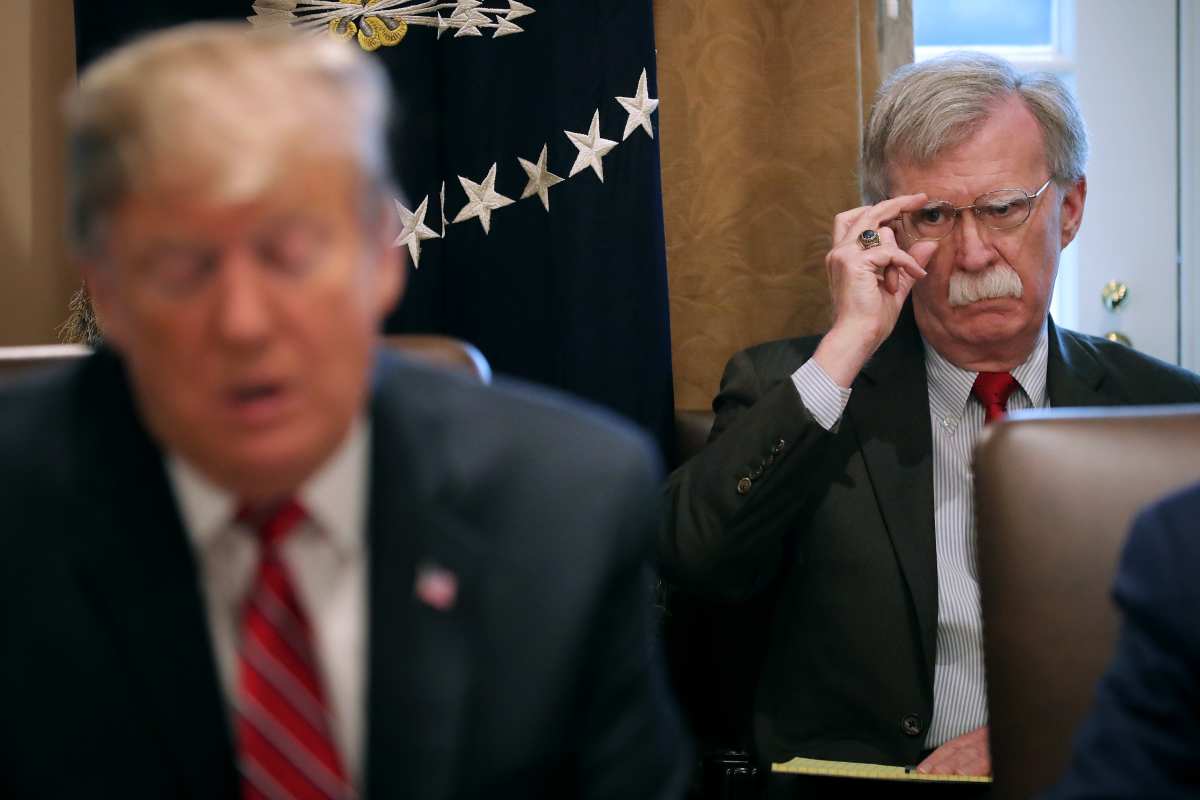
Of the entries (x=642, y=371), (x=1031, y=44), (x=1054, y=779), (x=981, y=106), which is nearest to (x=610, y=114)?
(x=642, y=371)

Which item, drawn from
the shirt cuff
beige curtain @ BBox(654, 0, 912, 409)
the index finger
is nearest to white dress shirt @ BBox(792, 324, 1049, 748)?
the shirt cuff

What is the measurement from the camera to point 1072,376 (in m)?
1.94

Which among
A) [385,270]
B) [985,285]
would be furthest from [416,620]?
[985,285]

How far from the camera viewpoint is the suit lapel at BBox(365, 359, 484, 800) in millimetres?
890

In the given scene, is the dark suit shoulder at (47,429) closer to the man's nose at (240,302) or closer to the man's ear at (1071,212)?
the man's nose at (240,302)

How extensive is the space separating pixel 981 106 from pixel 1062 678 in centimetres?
101

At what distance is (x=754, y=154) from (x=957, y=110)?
1.46 feet

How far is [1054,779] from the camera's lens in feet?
3.98

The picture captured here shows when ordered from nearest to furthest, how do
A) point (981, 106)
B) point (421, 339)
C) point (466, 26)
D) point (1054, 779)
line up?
point (1054, 779) → point (421, 339) → point (981, 106) → point (466, 26)

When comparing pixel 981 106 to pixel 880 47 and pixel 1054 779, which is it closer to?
pixel 880 47

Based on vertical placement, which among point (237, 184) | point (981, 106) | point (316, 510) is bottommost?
point (316, 510)

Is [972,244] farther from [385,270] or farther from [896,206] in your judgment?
[385,270]

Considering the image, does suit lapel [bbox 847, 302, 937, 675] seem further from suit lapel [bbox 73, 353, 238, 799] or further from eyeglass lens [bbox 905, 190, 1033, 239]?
suit lapel [bbox 73, 353, 238, 799]

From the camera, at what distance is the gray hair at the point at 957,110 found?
6.31 feet
